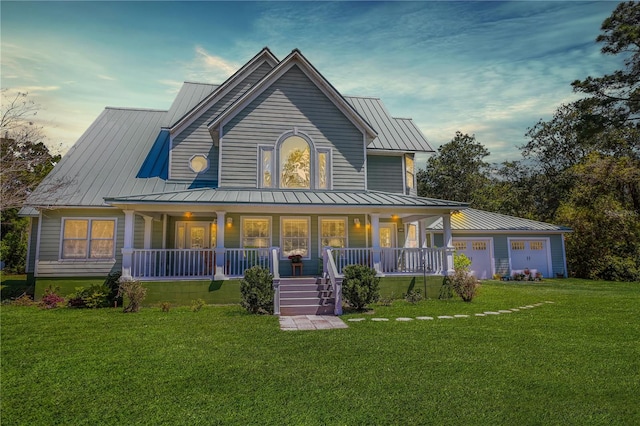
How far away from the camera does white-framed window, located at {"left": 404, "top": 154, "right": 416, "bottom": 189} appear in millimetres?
17481

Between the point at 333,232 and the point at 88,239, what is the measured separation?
9.84 metres

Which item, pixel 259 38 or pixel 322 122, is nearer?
pixel 322 122

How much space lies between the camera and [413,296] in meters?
12.8

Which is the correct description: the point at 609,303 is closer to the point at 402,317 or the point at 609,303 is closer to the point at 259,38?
the point at 402,317

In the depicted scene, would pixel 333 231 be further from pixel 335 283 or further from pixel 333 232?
pixel 335 283

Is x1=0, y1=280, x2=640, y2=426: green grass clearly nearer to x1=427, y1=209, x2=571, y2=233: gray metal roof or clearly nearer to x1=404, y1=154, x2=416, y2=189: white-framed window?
x1=404, y1=154, x2=416, y2=189: white-framed window

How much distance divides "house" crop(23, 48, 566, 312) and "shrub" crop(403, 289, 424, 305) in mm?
779

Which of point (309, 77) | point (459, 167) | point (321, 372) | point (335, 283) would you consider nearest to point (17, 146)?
point (309, 77)

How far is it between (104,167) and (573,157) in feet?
126

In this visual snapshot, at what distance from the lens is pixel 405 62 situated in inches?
569

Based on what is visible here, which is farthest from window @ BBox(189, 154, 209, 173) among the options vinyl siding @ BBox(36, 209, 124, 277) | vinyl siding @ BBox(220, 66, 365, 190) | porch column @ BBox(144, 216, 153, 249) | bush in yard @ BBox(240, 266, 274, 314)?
bush in yard @ BBox(240, 266, 274, 314)

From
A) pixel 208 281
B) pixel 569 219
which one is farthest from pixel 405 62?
pixel 569 219

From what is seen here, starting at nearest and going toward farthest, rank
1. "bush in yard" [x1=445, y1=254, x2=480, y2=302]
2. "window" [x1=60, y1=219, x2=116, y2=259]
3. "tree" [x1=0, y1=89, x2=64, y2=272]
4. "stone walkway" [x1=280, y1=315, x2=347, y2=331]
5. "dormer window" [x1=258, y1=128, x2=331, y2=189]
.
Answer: "stone walkway" [x1=280, y1=315, x2=347, y2=331]
"bush in yard" [x1=445, y1=254, x2=480, y2=302]
"tree" [x1=0, y1=89, x2=64, y2=272]
"window" [x1=60, y1=219, x2=116, y2=259]
"dormer window" [x1=258, y1=128, x2=331, y2=189]

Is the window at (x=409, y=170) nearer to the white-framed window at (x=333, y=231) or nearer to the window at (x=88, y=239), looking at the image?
the white-framed window at (x=333, y=231)
